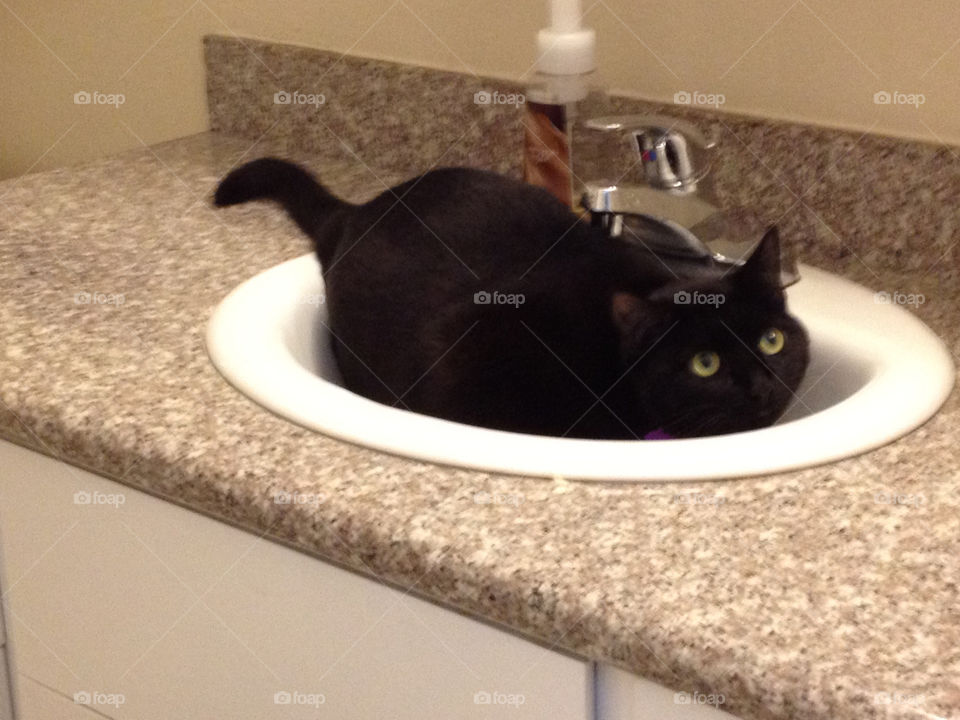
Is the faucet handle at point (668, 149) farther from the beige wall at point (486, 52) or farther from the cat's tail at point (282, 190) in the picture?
the cat's tail at point (282, 190)

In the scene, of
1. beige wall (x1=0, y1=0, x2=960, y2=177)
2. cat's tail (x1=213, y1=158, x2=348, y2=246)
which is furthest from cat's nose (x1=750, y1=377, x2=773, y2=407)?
cat's tail (x1=213, y1=158, x2=348, y2=246)

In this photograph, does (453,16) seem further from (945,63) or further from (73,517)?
(73,517)

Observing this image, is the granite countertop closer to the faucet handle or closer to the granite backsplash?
the granite backsplash

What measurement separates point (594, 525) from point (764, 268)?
32 cm

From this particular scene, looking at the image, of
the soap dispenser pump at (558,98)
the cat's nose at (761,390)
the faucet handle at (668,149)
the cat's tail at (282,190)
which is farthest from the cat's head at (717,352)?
the cat's tail at (282,190)

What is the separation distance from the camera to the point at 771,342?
0.88 m

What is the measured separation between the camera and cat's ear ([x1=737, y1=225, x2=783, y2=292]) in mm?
875

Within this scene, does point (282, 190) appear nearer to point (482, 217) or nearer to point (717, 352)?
point (482, 217)

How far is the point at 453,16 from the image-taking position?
1222 mm

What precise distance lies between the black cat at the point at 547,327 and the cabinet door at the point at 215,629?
213 millimetres

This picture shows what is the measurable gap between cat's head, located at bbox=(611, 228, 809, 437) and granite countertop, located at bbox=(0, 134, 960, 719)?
0.12 metres

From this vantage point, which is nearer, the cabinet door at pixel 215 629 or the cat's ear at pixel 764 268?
the cabinet door at pixel 215 629

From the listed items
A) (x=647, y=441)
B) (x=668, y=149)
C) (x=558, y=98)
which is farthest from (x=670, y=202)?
(x=647, y=441)

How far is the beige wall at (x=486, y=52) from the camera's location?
0.97 metres
